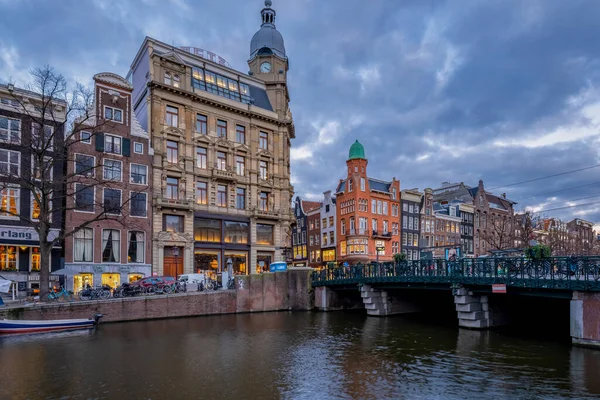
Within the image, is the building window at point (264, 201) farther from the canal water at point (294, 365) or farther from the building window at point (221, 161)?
the canal water at point (294, 365)

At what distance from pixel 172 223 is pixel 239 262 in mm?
9786

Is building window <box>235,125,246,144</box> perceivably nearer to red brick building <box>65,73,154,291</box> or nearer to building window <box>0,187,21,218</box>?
red brick building <box>65,73,154,291</box>

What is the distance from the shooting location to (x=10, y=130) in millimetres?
40562

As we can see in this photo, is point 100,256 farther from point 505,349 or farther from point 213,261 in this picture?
point 505,349

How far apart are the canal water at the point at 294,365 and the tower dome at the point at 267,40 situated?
42657 millimetres

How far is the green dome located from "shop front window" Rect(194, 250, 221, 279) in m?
31.6

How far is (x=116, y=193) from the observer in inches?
1780

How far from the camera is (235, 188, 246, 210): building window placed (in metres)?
55.0

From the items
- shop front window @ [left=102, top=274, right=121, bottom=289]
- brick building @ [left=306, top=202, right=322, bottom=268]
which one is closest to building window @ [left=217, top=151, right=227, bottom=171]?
shop front window @ [left=102, top=274, right=121, bottom=289]

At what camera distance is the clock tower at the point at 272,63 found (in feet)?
201

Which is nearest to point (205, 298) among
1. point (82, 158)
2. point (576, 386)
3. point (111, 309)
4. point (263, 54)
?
point (111, 309)

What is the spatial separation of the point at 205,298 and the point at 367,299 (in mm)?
14145

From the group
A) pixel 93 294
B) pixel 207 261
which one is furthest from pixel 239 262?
pixel 93 294

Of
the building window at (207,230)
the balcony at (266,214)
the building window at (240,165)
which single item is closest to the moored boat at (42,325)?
the building window at (207,230)
